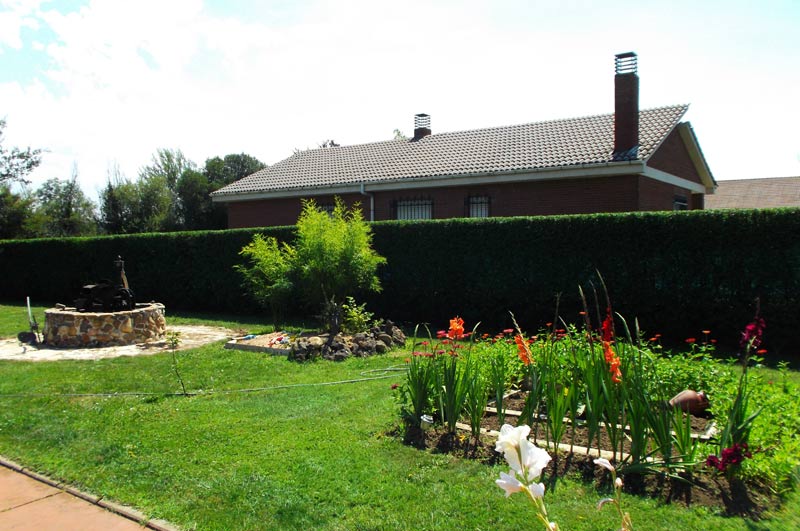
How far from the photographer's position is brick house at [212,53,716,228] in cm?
1659

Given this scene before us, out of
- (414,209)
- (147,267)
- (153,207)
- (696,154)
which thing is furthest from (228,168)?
(696,154)

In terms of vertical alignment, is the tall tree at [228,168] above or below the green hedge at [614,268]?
above

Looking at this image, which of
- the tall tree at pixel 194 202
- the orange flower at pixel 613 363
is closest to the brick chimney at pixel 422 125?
the orange flower at pixel 613 363

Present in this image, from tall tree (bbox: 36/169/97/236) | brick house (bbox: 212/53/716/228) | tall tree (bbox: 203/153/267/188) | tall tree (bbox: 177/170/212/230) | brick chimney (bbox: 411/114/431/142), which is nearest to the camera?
brick house (bbox: 212/53/716/228)

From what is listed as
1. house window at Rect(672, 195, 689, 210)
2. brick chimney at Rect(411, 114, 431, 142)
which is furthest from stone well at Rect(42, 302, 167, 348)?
house window at Rect(672, 195, 689, 210)

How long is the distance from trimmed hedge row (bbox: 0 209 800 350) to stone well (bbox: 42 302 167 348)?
4.82 meters

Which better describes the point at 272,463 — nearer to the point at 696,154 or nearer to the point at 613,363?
the point at 613,363

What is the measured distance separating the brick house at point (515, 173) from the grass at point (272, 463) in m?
11.2

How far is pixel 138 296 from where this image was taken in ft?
60.9

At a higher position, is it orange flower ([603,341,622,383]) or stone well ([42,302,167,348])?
orange flower ([603,341,622,383])

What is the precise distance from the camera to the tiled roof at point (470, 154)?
17484 mm

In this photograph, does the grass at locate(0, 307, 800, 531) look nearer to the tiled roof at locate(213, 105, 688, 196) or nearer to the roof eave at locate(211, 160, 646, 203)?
the roof eave at locate(211, 160, 646, 203)

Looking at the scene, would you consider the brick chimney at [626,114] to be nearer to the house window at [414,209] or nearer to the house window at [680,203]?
the house window at [680,203]

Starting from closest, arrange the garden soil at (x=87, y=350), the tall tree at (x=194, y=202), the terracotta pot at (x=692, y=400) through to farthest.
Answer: the terracotta pot at (x=692, y=400) → the garden soil at (x=87, y=350) → the tall tree at (x=194, y=202)
